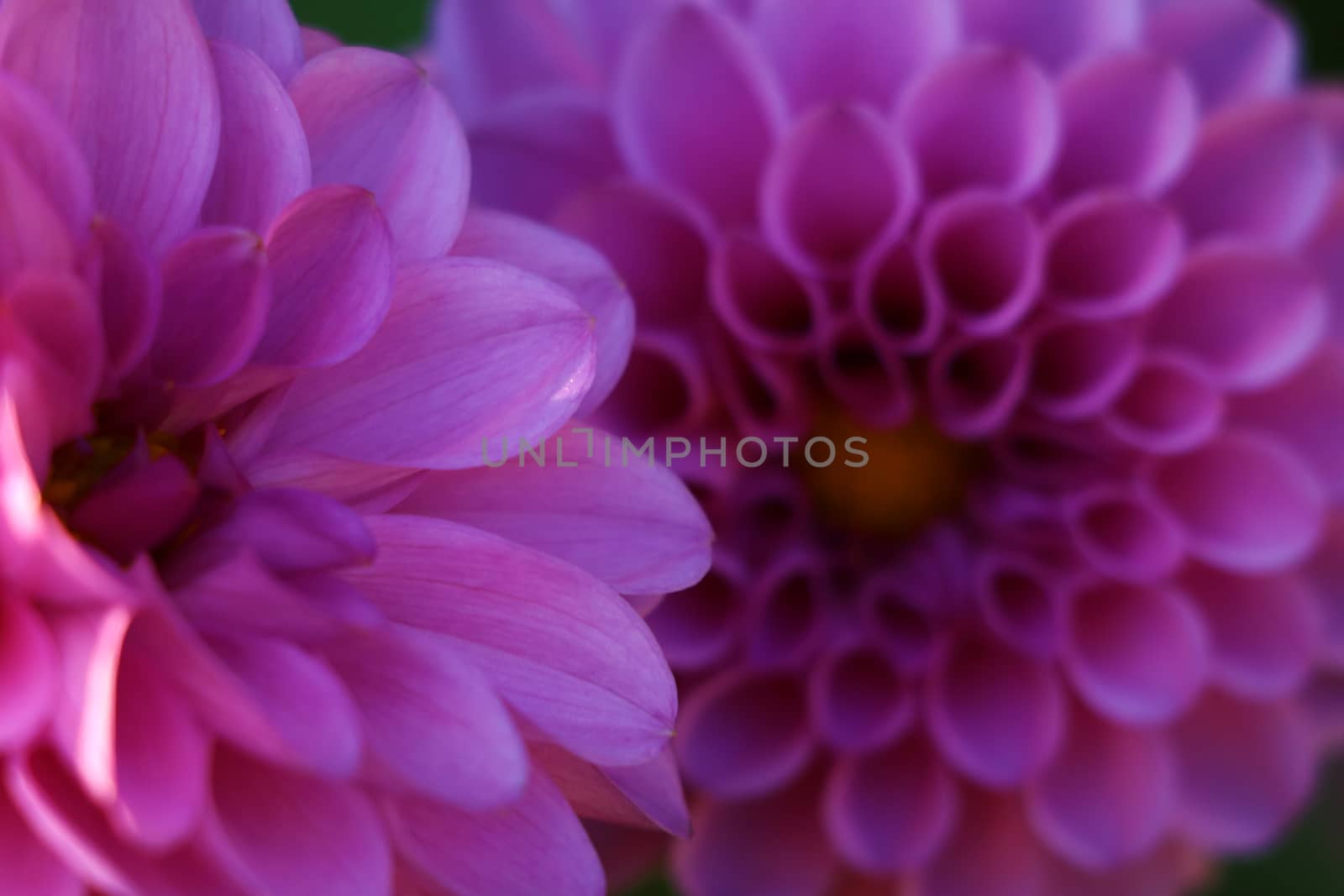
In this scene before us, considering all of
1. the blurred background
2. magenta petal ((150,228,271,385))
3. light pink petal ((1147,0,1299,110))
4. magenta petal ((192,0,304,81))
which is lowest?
the blurred background

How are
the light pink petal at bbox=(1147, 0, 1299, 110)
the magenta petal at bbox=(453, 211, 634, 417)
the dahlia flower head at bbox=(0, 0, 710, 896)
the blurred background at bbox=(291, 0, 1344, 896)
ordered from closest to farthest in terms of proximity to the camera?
1. the dahlia flower head at bbox=(0, 0, 710, 896)
2. the magenta petal at bbox=(453, 211, 634, 417)
3. the light pink petal at bbox=(1147, 0, 1299, 110)
4. the blurred background at bbox=(291, 0, 1344, 896)

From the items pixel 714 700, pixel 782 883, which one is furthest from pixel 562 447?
pixel 782 883

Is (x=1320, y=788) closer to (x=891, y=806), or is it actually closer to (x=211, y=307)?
(x=891, y=806)

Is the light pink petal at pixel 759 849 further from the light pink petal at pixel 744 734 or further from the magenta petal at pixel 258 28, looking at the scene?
the magenta petal at pixel 258 28

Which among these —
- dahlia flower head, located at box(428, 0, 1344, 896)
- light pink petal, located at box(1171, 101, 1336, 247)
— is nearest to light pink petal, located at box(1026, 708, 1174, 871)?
dahlia flower head, located at box(428, 0, 1344, 896)

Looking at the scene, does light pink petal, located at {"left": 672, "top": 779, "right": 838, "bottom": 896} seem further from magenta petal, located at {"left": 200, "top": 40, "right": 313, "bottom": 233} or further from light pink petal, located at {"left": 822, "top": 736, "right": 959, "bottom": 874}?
magenta petal, located at {"left": 200, "top": 40, "right": 313, "bottom": 233}

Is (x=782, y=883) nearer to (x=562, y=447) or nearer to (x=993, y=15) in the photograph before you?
(x=562, y=447)

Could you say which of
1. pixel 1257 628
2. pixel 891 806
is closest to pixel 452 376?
pixel 891 806
